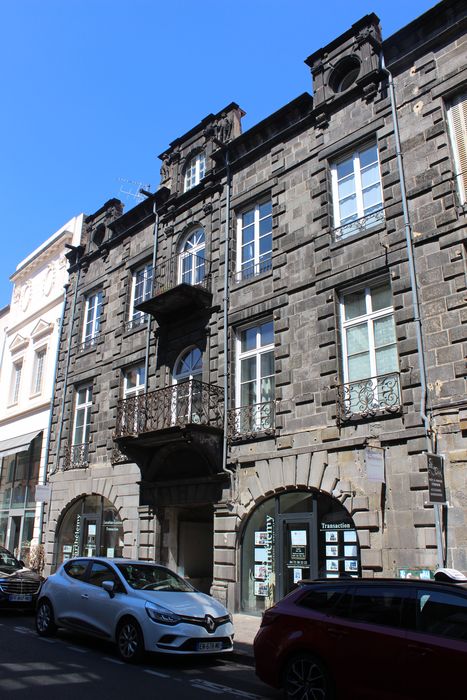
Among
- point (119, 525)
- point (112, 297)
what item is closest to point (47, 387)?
point (112, 297)

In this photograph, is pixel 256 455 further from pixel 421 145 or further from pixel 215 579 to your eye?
pixel 421 145

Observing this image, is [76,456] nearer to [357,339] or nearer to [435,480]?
[357,339]

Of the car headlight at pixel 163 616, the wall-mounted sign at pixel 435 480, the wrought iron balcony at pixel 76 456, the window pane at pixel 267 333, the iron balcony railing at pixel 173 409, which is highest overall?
the window pane at pixel 267 333

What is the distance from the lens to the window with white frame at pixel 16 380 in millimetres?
26562

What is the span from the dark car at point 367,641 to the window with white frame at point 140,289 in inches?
528

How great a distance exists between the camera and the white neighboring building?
22.8 m

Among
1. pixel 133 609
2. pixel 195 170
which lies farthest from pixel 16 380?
pixel 133 609

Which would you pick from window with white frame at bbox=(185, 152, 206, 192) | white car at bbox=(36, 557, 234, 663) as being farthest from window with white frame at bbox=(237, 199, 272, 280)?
white car at bbox=(36, 557, 234, 663)

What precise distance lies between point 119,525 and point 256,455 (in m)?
6.29

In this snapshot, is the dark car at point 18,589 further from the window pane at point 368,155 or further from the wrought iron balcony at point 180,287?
the window pane at point 368,155

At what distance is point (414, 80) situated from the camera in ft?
42.2


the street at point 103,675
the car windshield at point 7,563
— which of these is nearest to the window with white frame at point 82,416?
the car windshield at point 7,563

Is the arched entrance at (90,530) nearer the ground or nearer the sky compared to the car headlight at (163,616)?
nearer the sky

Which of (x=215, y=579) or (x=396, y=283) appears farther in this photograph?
(x=215, y=579)
